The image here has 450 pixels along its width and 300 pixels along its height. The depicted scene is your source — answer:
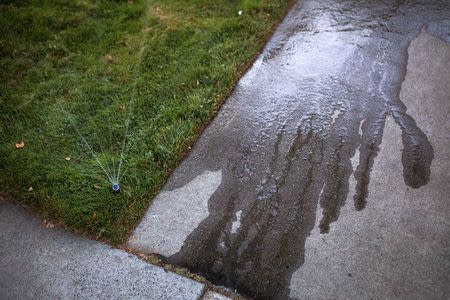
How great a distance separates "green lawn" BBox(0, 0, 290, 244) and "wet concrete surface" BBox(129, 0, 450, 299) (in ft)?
0.92

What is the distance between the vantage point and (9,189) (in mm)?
3543

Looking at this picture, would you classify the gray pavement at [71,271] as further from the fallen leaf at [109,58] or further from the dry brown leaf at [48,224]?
the fallen leaf at [109,58]

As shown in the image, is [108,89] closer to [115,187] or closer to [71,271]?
A: [115,187]

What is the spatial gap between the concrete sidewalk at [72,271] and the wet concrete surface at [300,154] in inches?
7.7

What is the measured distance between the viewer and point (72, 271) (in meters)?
2.99

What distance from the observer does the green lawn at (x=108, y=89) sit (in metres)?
3.51

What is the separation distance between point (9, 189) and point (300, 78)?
336 centimetres

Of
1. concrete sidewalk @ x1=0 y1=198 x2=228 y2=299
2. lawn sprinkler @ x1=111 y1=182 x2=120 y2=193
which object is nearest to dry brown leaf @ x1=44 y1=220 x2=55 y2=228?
concrete sidewalk @ x1=0 y1=198 x2=228 y2=299

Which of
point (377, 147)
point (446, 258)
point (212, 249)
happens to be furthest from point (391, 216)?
point (212, 249)

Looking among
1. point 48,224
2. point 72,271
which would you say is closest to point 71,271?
point 72,271

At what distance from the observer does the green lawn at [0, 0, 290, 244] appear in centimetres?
351

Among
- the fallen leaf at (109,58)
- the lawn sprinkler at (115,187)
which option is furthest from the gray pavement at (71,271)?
the fallen leaf at (109,58)

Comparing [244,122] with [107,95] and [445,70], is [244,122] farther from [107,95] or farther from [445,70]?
[445,70]

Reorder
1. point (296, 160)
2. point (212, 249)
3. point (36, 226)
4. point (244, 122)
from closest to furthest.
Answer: point (212, 249)
point (36, 226)
point (296, 160)
point (244, 122)
